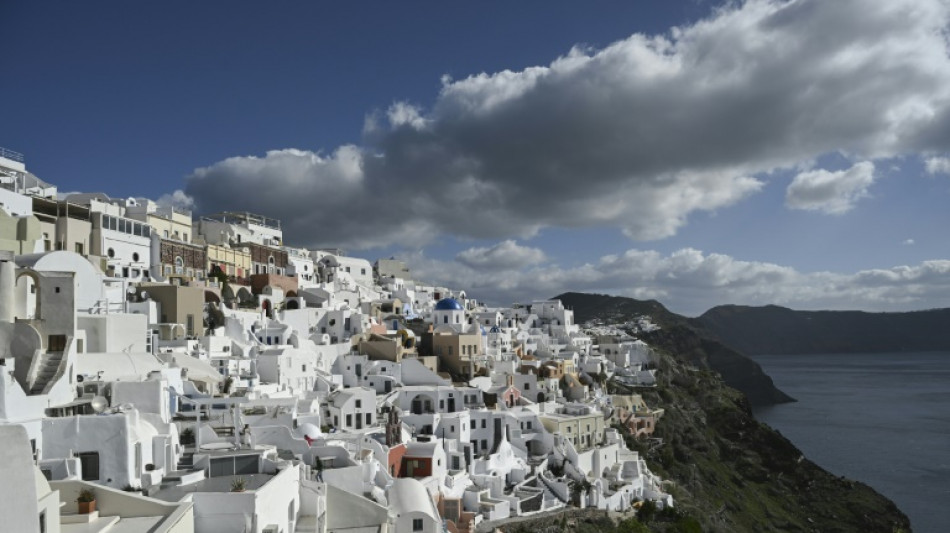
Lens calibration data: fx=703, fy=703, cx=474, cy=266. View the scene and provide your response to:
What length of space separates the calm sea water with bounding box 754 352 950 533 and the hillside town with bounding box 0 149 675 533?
77.8 feet

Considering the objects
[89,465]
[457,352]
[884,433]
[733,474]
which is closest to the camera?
[89,465]

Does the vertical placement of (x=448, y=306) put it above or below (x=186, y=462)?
above

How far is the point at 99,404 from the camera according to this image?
18.6m

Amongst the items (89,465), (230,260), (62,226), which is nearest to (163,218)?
(230,260)

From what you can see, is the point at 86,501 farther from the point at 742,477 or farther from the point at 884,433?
the point at 884,433

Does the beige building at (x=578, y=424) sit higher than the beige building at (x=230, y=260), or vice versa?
the beige building at (x=230, y=260)

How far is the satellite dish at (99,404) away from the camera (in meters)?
18.4

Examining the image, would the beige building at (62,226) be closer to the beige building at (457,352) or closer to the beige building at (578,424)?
the beige building at (457,352)

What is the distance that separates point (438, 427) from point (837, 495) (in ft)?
144

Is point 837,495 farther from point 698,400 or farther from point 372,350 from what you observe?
point 372,350

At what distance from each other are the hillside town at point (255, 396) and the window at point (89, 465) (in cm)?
3

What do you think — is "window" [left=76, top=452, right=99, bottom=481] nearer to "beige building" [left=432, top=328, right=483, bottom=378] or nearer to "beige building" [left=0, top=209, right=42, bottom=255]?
"beige building" [left=0, top=209, right=42, bottom=255]

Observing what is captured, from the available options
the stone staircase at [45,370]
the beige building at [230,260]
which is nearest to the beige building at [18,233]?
the stone staircase at [45,370]

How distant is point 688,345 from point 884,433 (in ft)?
146
